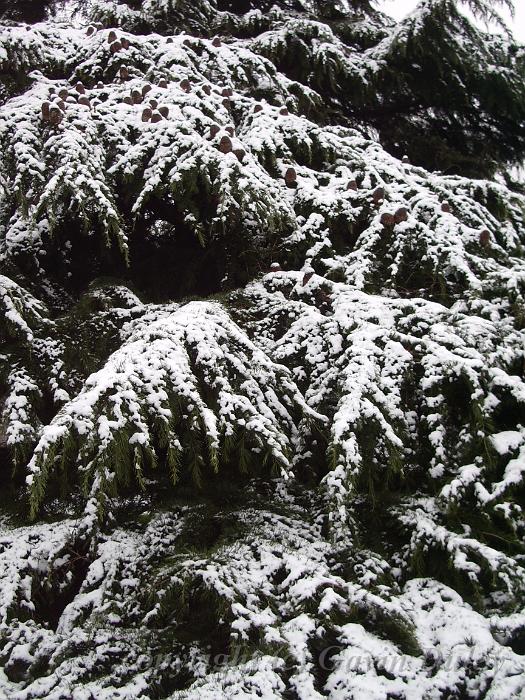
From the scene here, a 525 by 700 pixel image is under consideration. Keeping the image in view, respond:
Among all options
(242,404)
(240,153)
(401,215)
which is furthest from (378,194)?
(242,404)

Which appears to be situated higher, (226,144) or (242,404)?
(226,144)

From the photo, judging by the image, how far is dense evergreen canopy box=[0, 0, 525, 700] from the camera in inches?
54.1

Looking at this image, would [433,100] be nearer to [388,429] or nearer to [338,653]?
[388,429]

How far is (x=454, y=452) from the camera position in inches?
65.2

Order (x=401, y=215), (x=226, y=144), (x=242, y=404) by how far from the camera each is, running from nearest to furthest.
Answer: (x=242, y=404)
(x=226, y=144)
(x=401, y=215)

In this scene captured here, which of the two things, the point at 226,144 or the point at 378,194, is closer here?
the point at 226,144

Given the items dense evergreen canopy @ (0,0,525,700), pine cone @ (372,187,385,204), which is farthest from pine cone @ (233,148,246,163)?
pine cone @ (372,187,385,204)

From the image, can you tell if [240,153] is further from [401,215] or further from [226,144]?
[401,215]

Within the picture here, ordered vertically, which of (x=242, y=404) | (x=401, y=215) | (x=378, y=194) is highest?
(x=378, y=194)

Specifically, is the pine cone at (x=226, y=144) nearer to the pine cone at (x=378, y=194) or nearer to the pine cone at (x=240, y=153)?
the pine cone at (x=240, y=153)

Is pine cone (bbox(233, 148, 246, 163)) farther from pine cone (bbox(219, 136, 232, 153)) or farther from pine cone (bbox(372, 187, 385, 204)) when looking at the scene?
pine cone (bbox(372, 187, 385, 204))

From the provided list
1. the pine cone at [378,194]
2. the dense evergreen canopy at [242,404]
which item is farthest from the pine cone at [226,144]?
the pine cone at [378,194]

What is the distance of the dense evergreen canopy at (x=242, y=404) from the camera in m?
1.38

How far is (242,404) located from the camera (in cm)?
161
